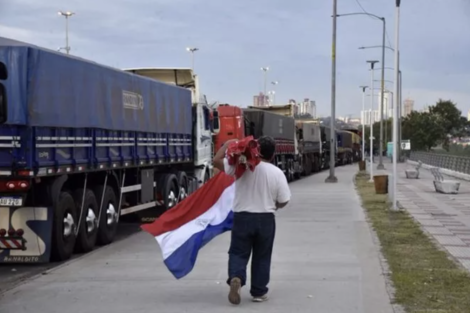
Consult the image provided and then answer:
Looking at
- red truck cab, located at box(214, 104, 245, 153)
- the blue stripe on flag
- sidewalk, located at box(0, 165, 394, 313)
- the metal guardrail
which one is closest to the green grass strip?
sidewalk, located at box(0, 165, 394, 313)

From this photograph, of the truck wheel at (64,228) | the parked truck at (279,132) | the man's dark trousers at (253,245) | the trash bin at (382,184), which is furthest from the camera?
the parked truck at (279,132)

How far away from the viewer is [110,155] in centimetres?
1297

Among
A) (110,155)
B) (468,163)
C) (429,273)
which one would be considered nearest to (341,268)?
(429,273)

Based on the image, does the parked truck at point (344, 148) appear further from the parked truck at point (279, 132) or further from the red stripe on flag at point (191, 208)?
the red stripe on flag at point (191, 208)

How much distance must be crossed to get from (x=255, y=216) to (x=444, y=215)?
37.6ft

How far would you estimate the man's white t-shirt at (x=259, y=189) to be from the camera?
298 inches

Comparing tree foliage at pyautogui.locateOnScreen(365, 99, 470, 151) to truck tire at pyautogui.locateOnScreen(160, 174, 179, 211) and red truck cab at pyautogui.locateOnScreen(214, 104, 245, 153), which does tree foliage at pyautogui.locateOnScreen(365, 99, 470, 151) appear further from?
truck tire at pyautogui.locateOnScreen(160, 174, 179, 211)

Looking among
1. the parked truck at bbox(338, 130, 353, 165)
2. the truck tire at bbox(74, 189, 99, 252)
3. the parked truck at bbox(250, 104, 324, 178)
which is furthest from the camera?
the parked truck at bbox(338, 130, 353, 165)

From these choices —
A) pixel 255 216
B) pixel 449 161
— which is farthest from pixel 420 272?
pixel 449 161

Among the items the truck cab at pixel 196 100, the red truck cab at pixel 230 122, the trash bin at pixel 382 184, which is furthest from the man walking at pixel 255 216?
the red truck cab at pixel 230 122

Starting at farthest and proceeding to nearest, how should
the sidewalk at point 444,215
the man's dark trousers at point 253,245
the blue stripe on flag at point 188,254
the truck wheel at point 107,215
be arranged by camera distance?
the truck wheel at point 107,215 < the sidewalk at point 444,215 < the blue stripe on flag at point 188,254 < the man's dark trousers at point 253,245

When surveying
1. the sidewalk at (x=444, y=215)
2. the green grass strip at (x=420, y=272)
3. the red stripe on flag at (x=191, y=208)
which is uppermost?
the red stripe on flag at (x=191, y=208)

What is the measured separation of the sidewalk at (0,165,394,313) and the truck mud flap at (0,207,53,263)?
1.43 ft

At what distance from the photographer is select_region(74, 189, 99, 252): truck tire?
11836 millimetres
